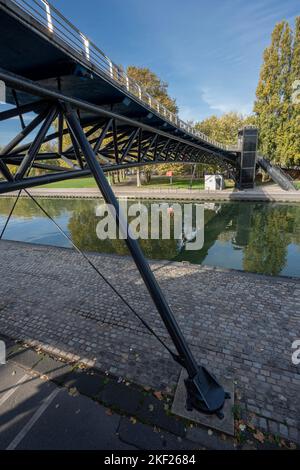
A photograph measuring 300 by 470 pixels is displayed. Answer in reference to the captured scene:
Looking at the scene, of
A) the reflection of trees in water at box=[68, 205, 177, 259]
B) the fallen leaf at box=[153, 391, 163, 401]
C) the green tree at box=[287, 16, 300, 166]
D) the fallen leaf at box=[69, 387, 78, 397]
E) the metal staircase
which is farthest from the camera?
the green tree at box=[287, 16, 300, 166]

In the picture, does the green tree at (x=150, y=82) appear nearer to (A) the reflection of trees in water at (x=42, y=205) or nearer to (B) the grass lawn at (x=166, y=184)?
(B) the grass lawn at (x=166, y=184)

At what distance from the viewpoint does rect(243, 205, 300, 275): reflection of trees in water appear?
1168 centimetres

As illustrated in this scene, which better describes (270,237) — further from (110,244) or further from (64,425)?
(64,425)

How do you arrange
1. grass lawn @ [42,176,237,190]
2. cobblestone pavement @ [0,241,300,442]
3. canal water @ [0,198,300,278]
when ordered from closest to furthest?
cobblestone pavement @ [0,241,300,442] → canal water @ [0,198,300,278] → grass lawn @ [42,176,237,190]

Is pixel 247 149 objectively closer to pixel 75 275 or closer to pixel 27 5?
pixel 75 275

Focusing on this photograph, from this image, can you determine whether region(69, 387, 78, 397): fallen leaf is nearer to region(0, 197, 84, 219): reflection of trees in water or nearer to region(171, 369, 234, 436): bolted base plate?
region(171, 369, 234, 436): bolted base plate

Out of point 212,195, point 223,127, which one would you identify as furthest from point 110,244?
point 223,127

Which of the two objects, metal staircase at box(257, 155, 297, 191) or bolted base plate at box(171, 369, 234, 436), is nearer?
bolted base plate at box(171, 369, 234, 436)

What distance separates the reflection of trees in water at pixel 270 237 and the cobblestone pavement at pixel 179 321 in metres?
3.51

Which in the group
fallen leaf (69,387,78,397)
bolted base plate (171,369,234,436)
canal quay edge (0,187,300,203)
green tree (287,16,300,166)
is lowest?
fallen leaf (69,387,78,397)

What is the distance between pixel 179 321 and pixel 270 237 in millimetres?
12345

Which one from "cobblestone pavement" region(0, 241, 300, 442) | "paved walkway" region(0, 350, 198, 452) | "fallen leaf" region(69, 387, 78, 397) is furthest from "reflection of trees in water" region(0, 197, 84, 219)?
"fallen leaf" region(69, 387, 78, 397)

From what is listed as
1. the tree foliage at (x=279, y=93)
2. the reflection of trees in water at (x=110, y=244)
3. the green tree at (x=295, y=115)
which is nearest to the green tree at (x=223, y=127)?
the tree foliage at (x=279, y=93)

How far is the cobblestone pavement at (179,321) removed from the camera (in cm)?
455
